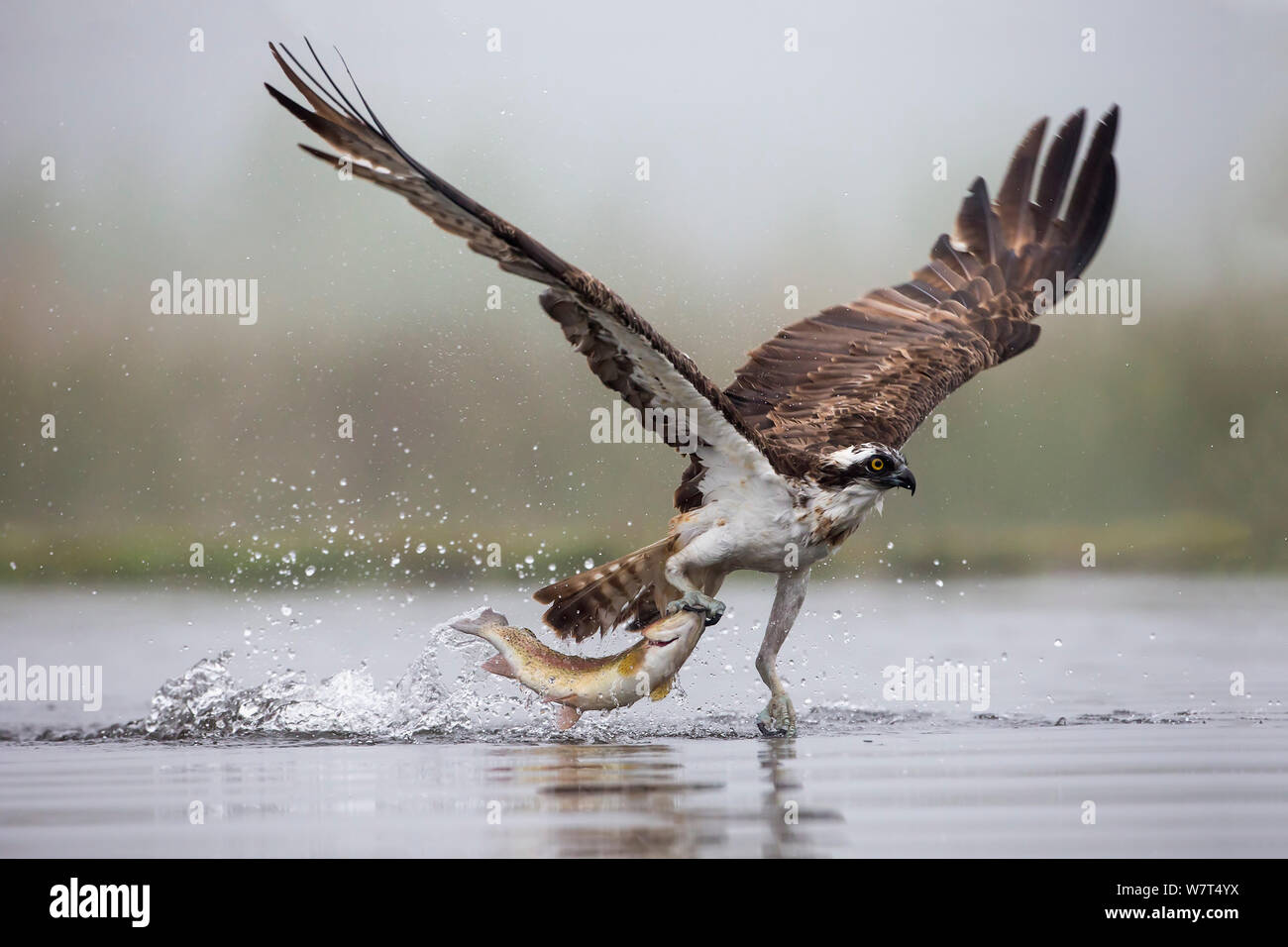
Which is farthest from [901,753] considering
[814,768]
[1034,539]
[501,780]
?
[1034,539]

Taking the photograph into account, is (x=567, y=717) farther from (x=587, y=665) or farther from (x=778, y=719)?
(x=778, y=719)

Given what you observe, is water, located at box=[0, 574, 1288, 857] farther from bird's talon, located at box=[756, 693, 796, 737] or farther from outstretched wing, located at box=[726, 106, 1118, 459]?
outstretched wing, located at box=[726, 106, 1118, 459]

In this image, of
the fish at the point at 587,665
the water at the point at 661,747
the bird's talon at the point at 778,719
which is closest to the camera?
the water at the point at 661,747

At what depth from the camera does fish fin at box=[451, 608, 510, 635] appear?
11.1 meters

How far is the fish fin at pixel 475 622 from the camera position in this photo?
11.1 metres

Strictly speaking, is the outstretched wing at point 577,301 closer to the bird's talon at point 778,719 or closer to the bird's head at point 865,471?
the bird's head at point 865,471

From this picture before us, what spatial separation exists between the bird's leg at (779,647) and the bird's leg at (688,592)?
590mm

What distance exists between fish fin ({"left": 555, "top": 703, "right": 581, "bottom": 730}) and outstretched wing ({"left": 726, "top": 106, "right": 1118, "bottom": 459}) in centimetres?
275

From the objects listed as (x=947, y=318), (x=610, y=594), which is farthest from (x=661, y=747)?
(x=947, y=318)

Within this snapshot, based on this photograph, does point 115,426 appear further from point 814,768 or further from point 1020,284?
point 814,768

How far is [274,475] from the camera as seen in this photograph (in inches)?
1156

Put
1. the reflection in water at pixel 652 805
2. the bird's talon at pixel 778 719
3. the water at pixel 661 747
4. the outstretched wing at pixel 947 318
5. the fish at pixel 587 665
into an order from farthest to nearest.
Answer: the outstretched wing at pixel 947 318
the bird's talon at pixel 778 719
the fish at pixel 587 665
the water at pixel 661 747
the reflection in water at pixel 652 805

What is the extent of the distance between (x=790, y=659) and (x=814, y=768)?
18.2ft

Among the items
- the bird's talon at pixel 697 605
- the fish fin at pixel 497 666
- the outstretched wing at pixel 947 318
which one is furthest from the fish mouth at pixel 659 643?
the outstretched wing at pixel 947 318
